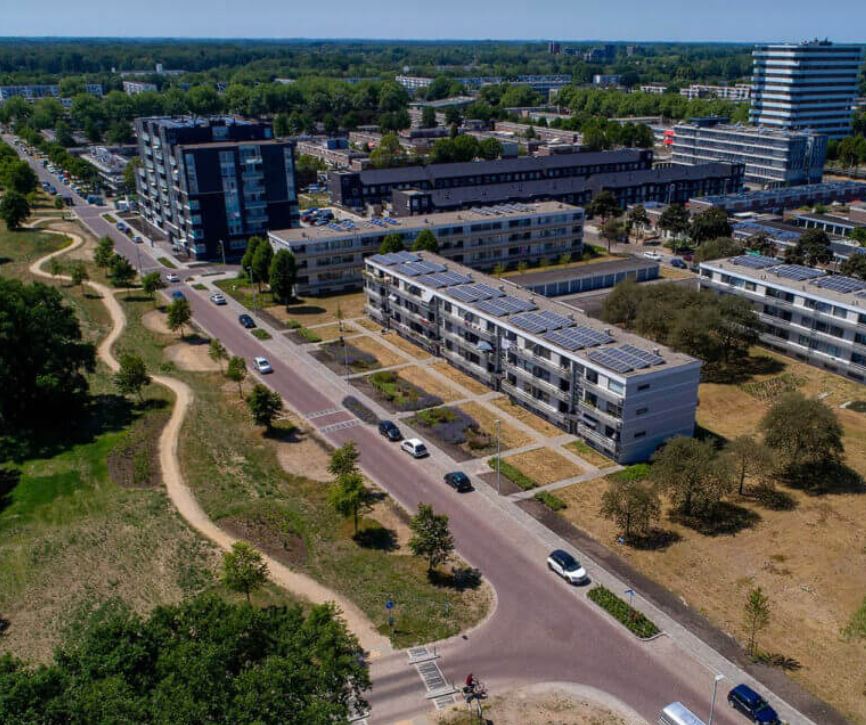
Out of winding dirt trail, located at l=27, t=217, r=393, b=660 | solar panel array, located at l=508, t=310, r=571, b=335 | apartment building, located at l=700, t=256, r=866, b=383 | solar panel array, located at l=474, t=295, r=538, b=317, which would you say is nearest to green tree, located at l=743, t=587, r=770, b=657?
winding dirt trail, located at l=27, t=217, r=393, b=660

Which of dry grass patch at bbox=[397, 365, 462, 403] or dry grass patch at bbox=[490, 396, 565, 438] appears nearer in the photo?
dry grass patch at bbox=[490, 396, 565, 438]

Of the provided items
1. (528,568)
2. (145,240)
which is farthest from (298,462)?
(145,240)

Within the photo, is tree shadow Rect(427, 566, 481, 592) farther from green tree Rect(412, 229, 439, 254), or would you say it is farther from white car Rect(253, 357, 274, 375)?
green tree Rect(412, 229, 439, 254)

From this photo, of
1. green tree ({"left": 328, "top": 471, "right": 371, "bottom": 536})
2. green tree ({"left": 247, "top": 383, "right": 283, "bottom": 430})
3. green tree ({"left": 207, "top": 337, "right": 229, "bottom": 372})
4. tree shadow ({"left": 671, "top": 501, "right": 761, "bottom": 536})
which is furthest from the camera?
green tree ({"left": 207, "top": 337, "right": 229, "bottom": 372})

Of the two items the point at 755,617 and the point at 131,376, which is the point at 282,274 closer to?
the point at 131,376

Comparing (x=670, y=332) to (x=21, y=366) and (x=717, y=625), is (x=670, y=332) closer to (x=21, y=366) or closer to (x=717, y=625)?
(x=717, y=625)

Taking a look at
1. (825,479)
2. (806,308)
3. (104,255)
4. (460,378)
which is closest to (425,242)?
(460,378)

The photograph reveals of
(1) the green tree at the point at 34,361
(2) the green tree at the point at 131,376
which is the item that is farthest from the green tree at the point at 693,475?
(1) the green tree at the point at 34,361

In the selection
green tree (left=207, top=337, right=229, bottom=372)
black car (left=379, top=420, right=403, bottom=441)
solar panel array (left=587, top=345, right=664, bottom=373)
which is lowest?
black car (left=379, top=420, right=403, bottom=441)
